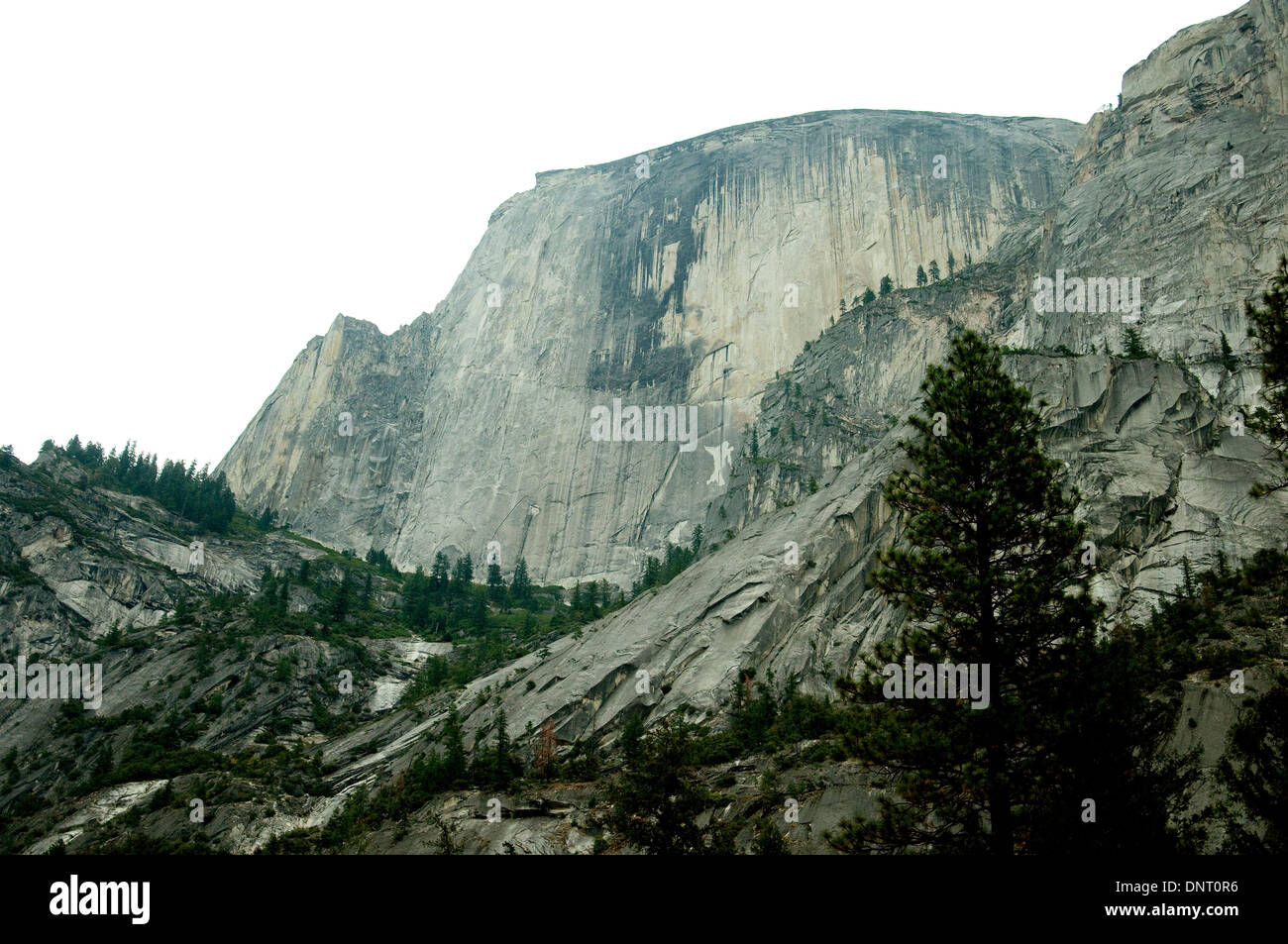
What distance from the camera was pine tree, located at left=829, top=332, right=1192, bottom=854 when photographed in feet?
59.8

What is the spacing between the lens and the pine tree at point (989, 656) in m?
18.2

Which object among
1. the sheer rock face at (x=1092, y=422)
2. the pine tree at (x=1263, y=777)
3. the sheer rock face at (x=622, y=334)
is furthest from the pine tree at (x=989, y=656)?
the sheer rock face at (x=622, y=334)

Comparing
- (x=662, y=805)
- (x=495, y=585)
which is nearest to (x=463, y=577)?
(x=495, y=585)

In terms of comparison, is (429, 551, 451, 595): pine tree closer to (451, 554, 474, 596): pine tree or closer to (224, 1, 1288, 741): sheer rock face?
(451, 554, 474, 596): pine tree

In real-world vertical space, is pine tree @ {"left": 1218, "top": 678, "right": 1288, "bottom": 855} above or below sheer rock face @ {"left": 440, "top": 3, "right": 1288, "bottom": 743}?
below

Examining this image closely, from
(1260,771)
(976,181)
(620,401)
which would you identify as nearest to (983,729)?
(1260,771)

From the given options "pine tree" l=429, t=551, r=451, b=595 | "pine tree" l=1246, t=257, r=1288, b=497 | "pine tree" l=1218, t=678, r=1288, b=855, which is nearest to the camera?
"pine tree" l=1218, t=678, r=1288, b=855

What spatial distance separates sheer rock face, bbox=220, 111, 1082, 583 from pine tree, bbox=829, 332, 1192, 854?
3465 inches

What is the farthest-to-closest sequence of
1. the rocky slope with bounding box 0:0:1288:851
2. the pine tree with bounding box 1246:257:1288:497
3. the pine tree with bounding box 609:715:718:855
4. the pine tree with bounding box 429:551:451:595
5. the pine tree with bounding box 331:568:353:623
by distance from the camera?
1. the pine tree with bounding box 429:551:451:595
2. the pine tree with bounding box 331:568:353:623
3. the rocky slope with bounding box 0:0:1288:851
4. the pine tree with bounding box 609:715:718:855
5. the pine tree with bounding box 1246:257:1288:497

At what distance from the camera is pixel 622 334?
127 meters

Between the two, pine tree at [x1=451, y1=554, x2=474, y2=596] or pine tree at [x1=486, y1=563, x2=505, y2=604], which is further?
pine tree at [x1=486, y1=563, x2=505, y2=604]

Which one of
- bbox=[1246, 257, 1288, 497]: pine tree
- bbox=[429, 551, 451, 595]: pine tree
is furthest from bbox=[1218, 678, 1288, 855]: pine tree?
bbox=[429, 551, 451, 595]: pine tree

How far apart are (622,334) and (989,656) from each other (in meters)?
111

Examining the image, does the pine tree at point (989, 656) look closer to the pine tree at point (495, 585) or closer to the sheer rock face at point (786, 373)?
the sheer rock face at point (786, 373)
